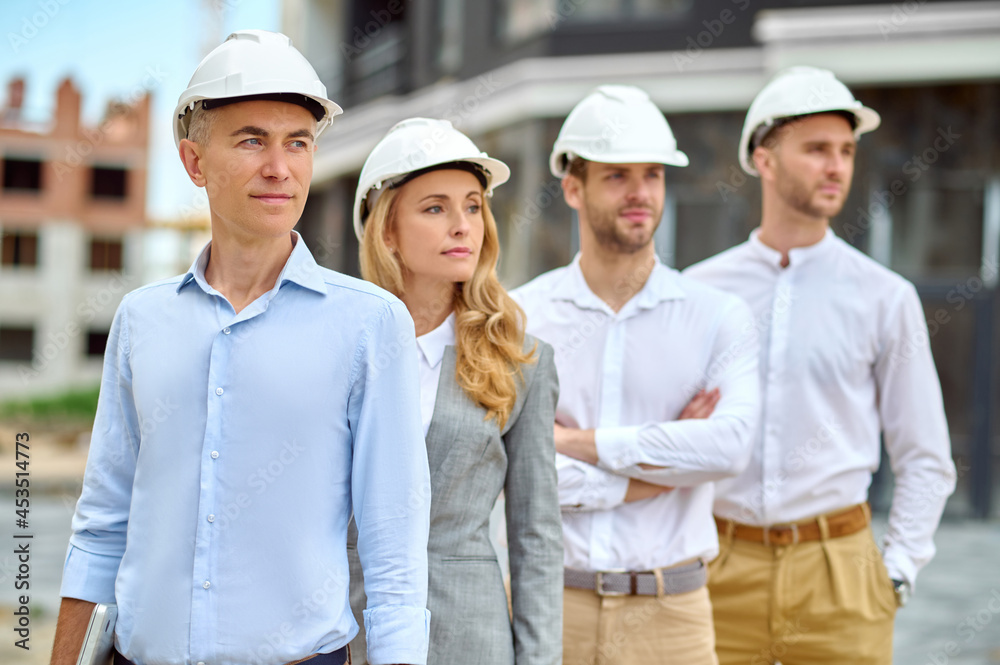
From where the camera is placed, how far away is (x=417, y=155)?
287 centimetres

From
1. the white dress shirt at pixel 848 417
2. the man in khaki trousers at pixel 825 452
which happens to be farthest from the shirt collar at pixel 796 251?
the white dress shirt at pixel 848 417

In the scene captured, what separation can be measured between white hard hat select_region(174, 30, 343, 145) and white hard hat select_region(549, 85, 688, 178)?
1425 millimetres

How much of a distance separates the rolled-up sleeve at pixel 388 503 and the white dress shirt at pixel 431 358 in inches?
20.8

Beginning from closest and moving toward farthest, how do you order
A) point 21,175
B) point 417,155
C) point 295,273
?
point 295,273 < point 417,155 < point 21,175

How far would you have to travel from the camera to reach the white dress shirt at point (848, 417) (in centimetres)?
374

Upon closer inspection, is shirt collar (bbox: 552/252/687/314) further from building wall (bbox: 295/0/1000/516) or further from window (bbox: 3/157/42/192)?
window (bbox: 3/157/42/192)

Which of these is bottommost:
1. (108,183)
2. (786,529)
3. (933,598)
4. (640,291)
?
(933,598)

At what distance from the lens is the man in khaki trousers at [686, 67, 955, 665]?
12.1 feet

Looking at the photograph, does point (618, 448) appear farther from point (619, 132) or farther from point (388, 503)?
point (388, 503)

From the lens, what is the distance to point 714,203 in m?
13.9

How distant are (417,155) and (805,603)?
2.04 meters

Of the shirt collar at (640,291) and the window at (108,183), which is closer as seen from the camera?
the shirt collar at (640,291)

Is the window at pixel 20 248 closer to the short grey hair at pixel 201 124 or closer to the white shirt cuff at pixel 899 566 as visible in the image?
the white shirt cuff at pixel 899 566

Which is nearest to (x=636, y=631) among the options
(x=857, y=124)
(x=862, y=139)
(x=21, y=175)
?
(x=857, y=124)
